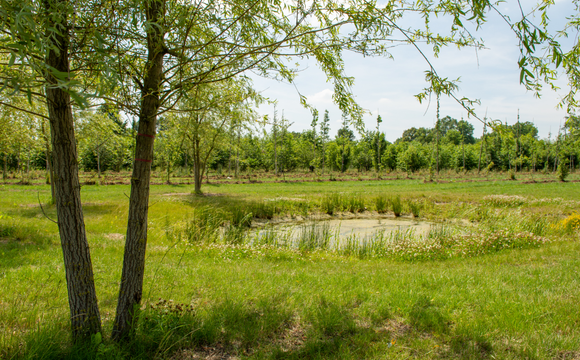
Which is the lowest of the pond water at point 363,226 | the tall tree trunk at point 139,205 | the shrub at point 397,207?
the pond water at point 363,226

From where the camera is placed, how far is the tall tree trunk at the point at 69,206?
2.71m

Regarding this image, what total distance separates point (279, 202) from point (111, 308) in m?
12.4

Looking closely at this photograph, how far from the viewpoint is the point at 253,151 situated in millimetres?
51000

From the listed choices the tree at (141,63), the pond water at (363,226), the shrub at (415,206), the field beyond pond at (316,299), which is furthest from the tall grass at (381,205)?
the tree at (141,63)

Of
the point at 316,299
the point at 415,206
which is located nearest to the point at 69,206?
the point at 316,299

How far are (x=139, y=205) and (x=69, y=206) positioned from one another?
57cm

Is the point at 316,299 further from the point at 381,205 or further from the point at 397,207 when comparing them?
the point at 381,205

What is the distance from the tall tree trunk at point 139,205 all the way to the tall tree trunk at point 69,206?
0.94 ft

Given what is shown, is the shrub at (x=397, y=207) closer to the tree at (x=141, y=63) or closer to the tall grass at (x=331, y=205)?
the tall grass at (x=331, y=205)

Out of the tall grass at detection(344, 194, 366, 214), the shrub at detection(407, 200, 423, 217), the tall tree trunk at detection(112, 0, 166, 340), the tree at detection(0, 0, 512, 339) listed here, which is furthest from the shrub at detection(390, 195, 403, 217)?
the tall tree trunk at detection(112, 0, 166, 340)

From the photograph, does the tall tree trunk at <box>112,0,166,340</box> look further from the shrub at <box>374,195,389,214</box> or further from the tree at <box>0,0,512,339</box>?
the shrub at <box>374,195,389,214</box>

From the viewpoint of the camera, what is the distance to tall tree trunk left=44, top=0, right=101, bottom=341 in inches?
106

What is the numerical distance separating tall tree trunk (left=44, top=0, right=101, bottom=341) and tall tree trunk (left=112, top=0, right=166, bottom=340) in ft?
0.94

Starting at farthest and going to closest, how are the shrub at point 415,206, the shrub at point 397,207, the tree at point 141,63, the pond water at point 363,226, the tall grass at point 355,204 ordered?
1. the tall grass at point 355,204
2. the shrub at point 397,207
3. the shrub at point 415,206
4. the pond water at point 363,226
5. the tree at point 141,63
